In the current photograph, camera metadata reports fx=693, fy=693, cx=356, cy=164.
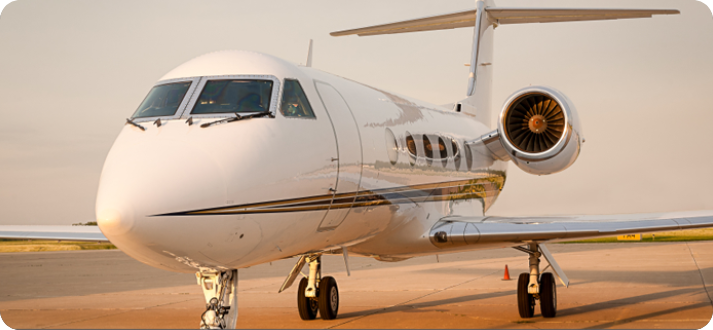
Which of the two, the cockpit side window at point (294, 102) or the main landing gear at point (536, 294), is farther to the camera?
the main landing gear at point (536, 294)

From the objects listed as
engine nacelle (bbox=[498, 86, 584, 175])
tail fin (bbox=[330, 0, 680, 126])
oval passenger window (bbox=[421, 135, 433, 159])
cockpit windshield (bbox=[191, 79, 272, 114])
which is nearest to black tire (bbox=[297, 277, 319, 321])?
oval passenger window (bbox=[421, 135, 433, 159])

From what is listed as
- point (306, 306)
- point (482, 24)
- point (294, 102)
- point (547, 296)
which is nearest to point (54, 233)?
point (306, 306)

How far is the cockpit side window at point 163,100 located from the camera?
594 centimetres

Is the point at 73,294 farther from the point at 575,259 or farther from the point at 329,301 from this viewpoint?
the point at 575,259

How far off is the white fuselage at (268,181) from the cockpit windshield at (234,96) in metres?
0.13

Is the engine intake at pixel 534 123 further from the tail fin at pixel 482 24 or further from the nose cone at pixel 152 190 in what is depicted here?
the nose cone at pixel 152 190

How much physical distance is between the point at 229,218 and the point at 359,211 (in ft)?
8.07

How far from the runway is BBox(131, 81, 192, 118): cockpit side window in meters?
4.39

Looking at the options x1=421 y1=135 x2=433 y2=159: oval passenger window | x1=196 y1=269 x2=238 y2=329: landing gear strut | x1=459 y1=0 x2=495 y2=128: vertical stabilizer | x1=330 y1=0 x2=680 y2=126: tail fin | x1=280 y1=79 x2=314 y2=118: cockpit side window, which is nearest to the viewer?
x1=196 y1=269 x2=238 y2=329: landing gear strut

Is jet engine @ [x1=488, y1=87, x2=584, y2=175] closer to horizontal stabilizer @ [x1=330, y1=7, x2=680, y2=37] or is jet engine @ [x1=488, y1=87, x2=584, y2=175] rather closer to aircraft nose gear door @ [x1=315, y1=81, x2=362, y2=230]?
aircraft nose gear door @ [x1=315, y1=81, x2=362, y2=230]

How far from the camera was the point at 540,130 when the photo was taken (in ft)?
36.1

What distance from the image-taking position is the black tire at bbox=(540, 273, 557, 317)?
1020 cm

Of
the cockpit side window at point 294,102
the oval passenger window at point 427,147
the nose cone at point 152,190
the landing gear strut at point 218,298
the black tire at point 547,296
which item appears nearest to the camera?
the nose cone at point 152,190

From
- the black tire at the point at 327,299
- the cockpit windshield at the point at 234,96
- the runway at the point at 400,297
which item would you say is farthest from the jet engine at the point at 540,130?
the cockpit windshield at the point at 234,96
